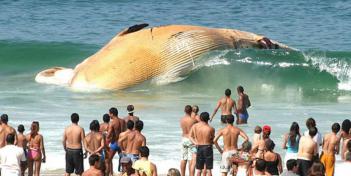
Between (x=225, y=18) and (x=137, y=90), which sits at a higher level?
(x=225, y=18)

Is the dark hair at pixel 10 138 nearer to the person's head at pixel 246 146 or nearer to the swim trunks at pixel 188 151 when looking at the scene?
the swim trunks at pixel 188 151

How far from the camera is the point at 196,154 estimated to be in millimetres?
19609

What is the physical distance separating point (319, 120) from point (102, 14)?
1068 inches

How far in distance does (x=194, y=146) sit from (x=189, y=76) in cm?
1339

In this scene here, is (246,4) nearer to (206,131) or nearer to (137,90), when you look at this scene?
(137,90)

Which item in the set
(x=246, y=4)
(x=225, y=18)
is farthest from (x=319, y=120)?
(x=246, y=4)

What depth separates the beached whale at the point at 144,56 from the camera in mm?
31625

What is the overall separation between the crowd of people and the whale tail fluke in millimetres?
12700

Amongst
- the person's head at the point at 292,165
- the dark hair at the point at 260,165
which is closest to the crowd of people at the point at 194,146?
the person's head at the point at 292,165

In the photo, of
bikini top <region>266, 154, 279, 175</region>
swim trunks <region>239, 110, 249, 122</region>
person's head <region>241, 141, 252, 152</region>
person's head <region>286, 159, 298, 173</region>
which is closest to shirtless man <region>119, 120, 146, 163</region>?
Answer: person's head <region>241, 141, 252, 152</region>

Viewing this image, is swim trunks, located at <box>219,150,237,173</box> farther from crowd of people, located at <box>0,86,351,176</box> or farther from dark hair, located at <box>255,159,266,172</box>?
dark hair, located at <box>255,159,266,172</box>

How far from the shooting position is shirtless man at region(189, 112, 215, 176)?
19156 mm

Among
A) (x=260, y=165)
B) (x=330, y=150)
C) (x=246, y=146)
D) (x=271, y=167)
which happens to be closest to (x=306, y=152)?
(x=330, y=150)

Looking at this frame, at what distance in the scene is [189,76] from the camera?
109 feet
